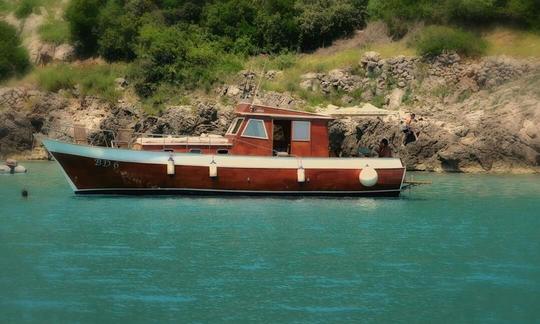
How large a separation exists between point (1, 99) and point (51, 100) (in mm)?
2560

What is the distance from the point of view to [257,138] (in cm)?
2884

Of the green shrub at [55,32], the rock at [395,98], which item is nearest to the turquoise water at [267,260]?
the rock at [395,98]

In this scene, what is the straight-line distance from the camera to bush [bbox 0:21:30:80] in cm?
5125

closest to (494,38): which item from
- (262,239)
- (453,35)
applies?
(453,35)

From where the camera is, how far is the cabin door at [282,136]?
2948 cm

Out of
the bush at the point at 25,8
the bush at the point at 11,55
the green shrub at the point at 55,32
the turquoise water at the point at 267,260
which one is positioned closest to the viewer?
the turquoise water at the point at 267,260

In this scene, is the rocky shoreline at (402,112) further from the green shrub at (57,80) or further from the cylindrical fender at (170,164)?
the cylindrical fender at (170,164)

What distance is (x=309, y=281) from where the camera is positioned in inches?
659

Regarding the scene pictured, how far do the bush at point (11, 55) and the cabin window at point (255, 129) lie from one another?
26351 millimetres

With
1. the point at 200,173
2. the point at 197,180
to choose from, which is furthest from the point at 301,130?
the point at 197,180

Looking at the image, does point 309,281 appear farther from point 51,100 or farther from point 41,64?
point 41,64

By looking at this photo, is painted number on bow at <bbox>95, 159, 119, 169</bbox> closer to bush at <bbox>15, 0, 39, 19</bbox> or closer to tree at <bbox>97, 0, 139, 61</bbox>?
tree at <bbox>97, 0, 139, 61</bbox>

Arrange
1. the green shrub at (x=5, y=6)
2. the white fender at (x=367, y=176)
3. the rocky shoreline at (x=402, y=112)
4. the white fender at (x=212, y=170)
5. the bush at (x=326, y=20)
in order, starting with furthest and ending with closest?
1. the green shrub at (x=5, y=6)
2. the bush at (x=326, y=20)
3. the rocky shoreline at (x=402, y=112)
4. the white fender at (x=367, y=176)
5. the white fender at (x=212, y=170)

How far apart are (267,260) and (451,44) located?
28.8 m
